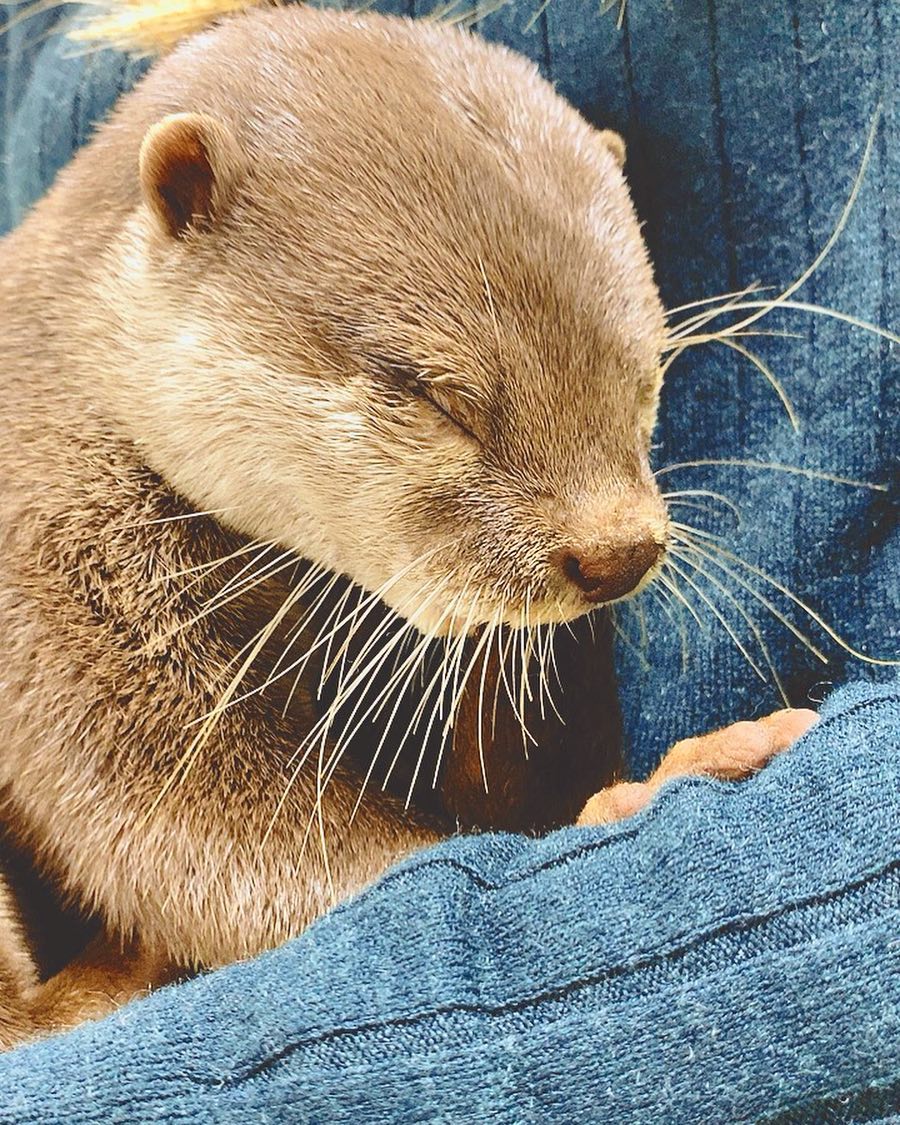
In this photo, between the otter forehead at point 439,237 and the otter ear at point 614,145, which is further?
the otter ear at point 614,145

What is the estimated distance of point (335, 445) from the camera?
78 centimetres

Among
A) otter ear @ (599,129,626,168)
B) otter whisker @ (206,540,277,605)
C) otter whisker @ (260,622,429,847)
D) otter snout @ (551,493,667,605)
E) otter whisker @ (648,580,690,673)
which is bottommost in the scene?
otter whisker @ (260,622,429,847)

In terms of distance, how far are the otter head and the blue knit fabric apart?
0.17 meters

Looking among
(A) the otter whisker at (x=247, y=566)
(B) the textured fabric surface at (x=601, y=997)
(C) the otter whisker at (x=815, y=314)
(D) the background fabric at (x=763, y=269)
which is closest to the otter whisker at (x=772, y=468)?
(D) the background fabric at (x=763, y=269)

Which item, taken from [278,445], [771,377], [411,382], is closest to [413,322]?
[411,382]

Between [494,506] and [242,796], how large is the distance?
0.33m

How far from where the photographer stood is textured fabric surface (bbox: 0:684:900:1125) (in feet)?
2.03

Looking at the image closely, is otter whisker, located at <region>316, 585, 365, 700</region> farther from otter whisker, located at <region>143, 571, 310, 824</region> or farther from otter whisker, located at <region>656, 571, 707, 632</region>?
otter whisker, located at <region>656, 571, 707, 632</region>

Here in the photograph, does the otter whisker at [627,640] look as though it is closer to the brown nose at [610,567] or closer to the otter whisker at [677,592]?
the otter whisker at [677,592]

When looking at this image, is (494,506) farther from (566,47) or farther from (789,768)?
(566,47)

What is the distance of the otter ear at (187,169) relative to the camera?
2.59ft

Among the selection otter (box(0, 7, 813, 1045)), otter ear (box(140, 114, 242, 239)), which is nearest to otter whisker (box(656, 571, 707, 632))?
otter (box(0, 7, 813, 1045))

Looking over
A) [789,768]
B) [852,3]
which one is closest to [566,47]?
[852,3]

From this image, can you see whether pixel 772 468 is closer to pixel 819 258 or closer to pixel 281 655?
pixel 819 258
